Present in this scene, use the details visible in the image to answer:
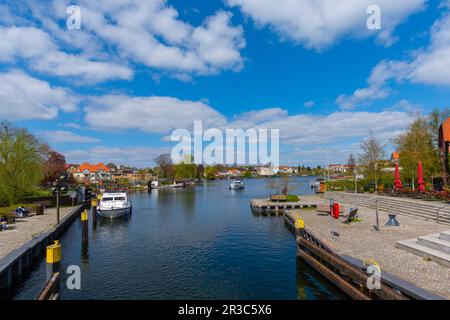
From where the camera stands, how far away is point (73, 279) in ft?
50.8

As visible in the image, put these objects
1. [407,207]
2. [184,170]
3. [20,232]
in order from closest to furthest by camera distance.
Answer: [20,232], [407,207], [184,170]

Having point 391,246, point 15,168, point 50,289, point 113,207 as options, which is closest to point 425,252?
point 391,246

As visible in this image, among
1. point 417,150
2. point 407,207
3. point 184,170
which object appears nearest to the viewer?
point 407,207

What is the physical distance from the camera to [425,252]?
1336 centimetres

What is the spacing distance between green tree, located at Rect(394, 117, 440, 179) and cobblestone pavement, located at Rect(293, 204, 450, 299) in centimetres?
1903

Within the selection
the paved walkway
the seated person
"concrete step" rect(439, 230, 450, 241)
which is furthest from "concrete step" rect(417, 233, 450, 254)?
the seated person

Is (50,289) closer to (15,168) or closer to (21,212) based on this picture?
(21,212)

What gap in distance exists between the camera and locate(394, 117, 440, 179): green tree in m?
39.2

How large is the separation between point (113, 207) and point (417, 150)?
43.2 metres

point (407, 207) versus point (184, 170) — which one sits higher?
point (184, 170)

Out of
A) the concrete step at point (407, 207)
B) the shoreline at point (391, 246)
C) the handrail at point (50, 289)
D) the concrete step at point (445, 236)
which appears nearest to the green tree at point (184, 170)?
the concrete step at point (407, 207)

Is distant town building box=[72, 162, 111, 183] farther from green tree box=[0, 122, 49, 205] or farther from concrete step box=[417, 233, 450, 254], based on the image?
concrete step box=[417, 233, 450, 254]
